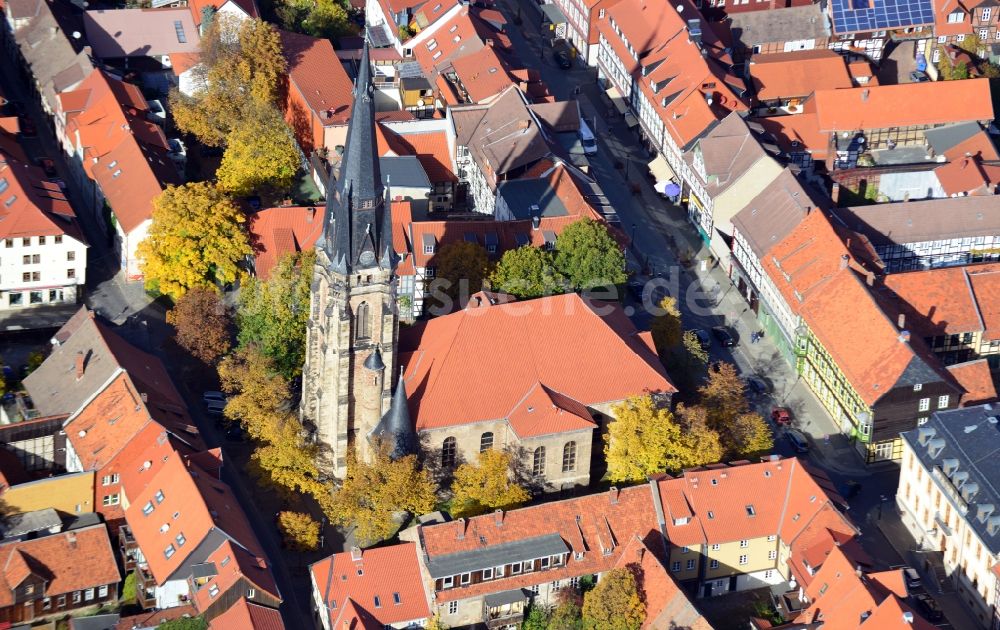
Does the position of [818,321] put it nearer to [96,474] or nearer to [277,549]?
[277,549]

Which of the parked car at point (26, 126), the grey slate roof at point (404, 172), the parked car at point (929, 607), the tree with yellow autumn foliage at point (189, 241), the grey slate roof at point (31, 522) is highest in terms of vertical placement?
the parked car at point (26, 126)

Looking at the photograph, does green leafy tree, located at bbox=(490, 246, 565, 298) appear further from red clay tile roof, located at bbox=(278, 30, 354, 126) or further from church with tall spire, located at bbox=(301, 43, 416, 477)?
red clay tile roof, located at bbox=(278, 30, 354, 126)

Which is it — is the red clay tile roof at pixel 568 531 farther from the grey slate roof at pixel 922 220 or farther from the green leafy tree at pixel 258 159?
the green leafy tree at pixel 258 159

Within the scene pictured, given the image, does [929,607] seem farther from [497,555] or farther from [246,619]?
[246,619]

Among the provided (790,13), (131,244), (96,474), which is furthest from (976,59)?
(96,474)

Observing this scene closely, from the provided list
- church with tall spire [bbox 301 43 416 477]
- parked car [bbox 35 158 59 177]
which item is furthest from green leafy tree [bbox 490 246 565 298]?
parked car [bbox 35 158 59 177]

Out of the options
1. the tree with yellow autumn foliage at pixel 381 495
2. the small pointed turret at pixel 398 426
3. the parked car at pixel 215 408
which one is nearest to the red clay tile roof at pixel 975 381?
the tree with yellow autumn foliage at pixel 381 495
